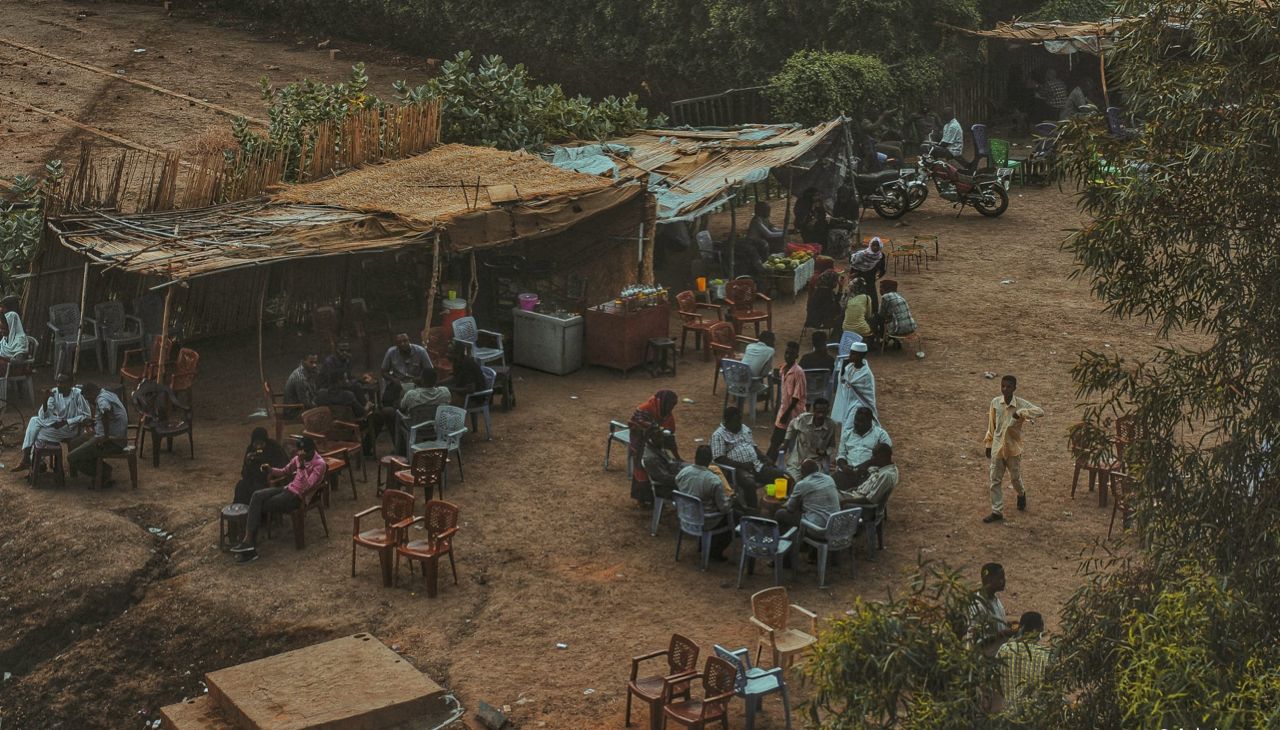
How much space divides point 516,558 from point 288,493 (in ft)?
6.75

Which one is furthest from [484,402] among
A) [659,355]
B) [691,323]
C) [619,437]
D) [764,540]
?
[764,540]

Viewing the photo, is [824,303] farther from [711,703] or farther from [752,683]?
[711,703]

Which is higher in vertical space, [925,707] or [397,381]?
[925,707]

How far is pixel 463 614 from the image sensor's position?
39.2 ft

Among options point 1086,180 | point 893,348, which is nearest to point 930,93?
point 893,348

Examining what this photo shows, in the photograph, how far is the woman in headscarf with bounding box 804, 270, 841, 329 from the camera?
17.9 meters

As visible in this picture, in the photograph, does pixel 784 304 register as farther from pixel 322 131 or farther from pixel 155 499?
pixel 155 499

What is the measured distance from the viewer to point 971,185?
24172mm

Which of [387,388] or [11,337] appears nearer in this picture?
[387,388]

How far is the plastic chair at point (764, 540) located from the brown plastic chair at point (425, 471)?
3054 mm

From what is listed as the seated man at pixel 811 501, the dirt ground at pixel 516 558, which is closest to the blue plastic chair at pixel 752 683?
the dirt ground at pixel 516 558

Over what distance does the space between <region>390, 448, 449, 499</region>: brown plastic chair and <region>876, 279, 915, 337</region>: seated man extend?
6.49 m

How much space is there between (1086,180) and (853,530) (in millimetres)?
4997

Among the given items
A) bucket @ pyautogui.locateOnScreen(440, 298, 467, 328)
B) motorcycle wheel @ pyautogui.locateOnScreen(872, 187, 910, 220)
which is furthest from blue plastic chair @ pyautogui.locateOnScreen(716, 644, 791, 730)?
motorcycle wheel @ pyautogui.locateOnScreen(872, 187, 910, 220)
